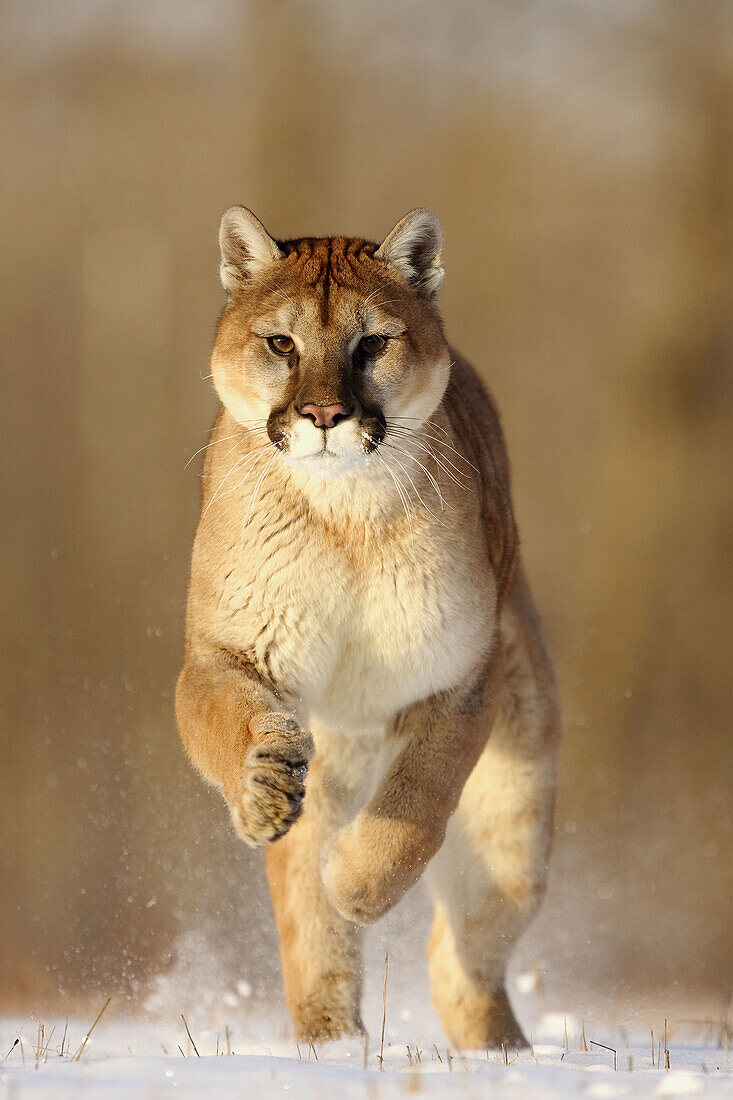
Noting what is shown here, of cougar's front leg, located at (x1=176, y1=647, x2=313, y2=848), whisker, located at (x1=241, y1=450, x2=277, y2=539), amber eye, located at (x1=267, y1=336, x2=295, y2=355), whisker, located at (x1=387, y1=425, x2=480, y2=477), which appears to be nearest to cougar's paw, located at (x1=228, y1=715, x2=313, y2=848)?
cougar's front leg, located at (x1=176, y1=647, x2=313, y2=848)

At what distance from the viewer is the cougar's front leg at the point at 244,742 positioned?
445 cm

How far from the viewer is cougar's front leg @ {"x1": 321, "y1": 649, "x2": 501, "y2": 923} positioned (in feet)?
16.8

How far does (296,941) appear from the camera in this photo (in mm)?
6121

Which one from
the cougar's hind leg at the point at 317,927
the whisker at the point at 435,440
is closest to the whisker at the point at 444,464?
the whisker at the point at 435,440

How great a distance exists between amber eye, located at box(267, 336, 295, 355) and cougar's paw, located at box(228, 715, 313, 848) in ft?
4.66

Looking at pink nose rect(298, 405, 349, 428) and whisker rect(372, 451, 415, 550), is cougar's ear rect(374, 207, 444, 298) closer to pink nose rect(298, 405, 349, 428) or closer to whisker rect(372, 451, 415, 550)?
whisker rect(372, 451, 415, 550)

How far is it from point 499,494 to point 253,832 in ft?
7.76

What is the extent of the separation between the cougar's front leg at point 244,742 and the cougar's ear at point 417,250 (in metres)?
1.65

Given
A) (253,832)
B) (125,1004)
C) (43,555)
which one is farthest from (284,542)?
(43,555)

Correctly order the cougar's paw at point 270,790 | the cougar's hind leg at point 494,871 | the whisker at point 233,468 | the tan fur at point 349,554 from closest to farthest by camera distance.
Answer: the cougar's paw at point 270,790 < the tan fur at point 349,554 < the whisker at point 233,468 < the cougar's hind leg at point 494,871

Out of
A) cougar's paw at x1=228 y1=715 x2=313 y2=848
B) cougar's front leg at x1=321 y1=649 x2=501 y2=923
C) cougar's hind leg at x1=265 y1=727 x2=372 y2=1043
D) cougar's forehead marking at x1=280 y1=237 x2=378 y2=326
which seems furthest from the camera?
cougar's hind leg at x1=265 y1=727 x2=372 y2=1043

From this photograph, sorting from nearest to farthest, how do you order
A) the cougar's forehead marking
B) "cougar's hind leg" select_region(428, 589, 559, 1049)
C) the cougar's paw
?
the cougar's paw
the cougar's forehead marking
"cougar's hind leg" select_region(428, 589, 559, 1049)

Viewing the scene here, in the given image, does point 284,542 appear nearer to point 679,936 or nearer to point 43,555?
point 679,936

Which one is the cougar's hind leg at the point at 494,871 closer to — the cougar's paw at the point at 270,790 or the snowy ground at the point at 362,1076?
the snowy ground at the point at 362,1076
